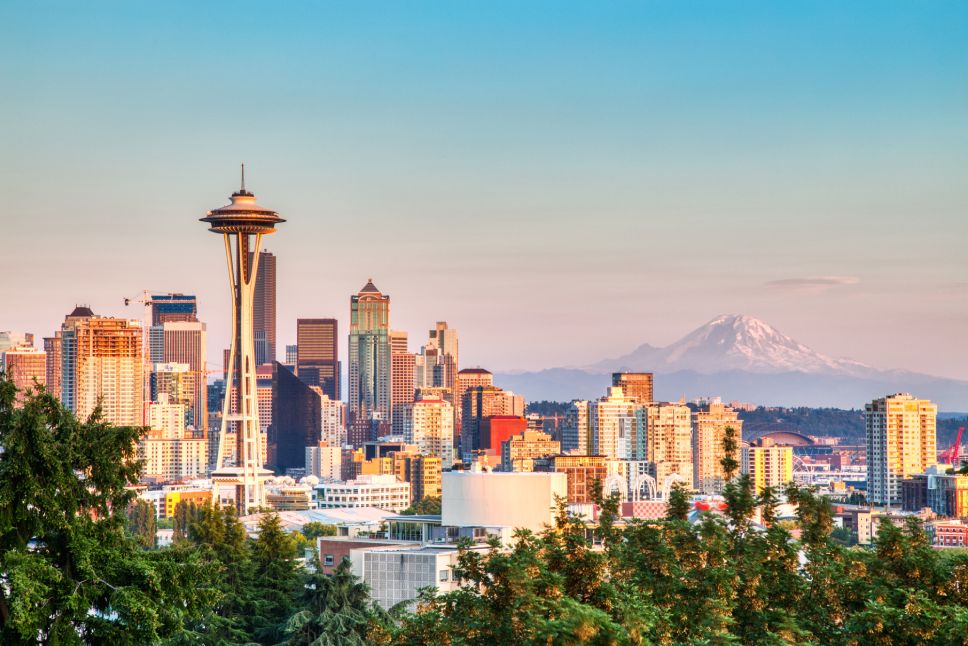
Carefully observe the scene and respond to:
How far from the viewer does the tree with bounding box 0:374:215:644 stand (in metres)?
24.2

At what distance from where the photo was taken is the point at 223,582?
44219 mm

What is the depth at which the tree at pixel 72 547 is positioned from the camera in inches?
951

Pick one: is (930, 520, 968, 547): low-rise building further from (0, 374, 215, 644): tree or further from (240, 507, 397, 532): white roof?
(0, 374, 215, 644): tree

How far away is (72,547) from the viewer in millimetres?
24797

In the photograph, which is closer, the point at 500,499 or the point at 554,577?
the point at 554,577

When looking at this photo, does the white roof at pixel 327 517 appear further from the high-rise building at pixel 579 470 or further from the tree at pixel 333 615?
the tree at pixel 333 615

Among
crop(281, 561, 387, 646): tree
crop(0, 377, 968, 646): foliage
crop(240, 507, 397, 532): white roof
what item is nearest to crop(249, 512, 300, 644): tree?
crop(281, 561, 387, 646): tree

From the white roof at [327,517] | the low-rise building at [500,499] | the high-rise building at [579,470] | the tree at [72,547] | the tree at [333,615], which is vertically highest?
the tree at [72,547]

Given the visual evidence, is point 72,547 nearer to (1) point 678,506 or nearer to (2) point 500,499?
(1) point 678,506

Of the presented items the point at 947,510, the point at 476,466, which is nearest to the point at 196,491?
the point at 947,510

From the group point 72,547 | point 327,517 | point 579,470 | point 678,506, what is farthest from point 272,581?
point 579,470

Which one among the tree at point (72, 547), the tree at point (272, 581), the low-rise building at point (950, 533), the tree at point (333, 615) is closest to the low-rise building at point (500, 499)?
the tree at point (272, 581)

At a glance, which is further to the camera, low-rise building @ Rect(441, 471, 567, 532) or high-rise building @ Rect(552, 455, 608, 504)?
high-rise building @ Rect(552, 455, 608, 504)

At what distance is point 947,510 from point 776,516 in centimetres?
16583
